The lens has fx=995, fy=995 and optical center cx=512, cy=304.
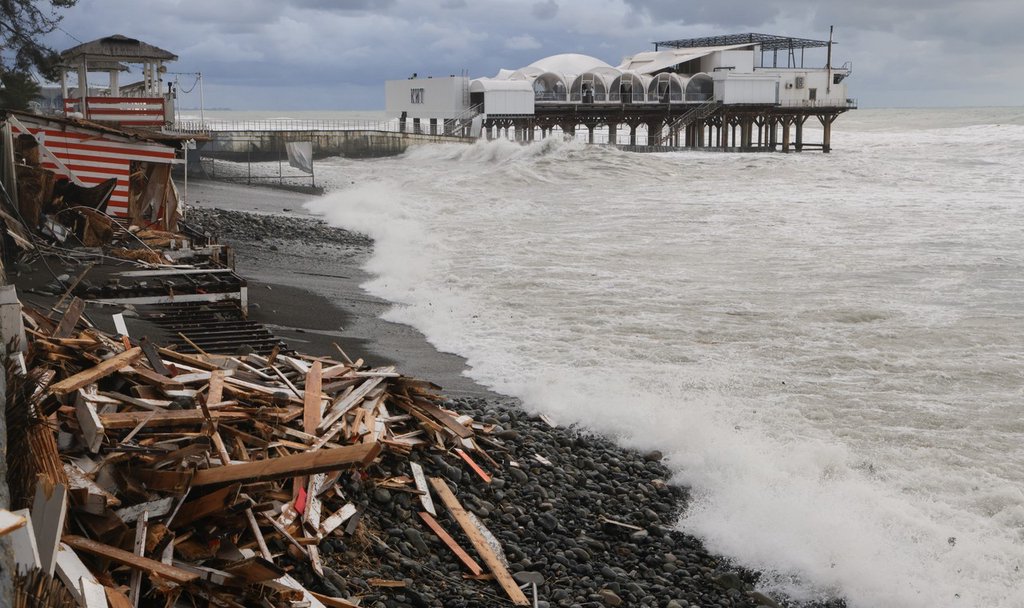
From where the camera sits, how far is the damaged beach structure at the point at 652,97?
217 feet

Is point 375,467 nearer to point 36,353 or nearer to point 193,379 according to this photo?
point 193,379

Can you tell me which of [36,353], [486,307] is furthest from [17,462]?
[486,307]

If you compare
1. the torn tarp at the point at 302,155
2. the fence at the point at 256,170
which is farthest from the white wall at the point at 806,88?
the torn tarp at the point at 302,155

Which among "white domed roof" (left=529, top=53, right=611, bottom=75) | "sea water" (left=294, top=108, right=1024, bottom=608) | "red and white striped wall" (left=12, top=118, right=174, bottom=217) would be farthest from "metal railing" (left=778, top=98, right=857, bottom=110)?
"red and white striped wall" (left=12, top=118, right=174, bottom=217)

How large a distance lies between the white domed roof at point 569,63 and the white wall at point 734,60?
930 centimetres

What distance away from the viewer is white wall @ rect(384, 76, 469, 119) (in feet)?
218

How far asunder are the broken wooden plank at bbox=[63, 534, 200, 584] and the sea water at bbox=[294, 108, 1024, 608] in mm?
4144

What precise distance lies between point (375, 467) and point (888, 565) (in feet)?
13.3

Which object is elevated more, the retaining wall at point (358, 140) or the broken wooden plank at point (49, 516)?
the retaining wall at point (358, 140)

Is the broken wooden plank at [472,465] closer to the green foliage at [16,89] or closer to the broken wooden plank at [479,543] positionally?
the broken wooden plank at [479,543]

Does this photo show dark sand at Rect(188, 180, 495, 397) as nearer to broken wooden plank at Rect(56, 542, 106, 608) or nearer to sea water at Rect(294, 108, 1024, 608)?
sea water at Rect(294, 108, 1024, 608)

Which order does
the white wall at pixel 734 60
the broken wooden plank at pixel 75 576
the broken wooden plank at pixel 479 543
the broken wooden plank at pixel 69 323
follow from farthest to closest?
1. the white wall at pixel 734 60
2. the broken wooden plank at pixel 69 323
3. the broken wooden plank at pixel 479 543
4. the broken wooden plank at pixel 75 576

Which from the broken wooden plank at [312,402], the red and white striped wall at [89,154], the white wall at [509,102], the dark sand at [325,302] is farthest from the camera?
the white wall at [509,102]

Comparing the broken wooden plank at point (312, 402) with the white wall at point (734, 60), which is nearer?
the broken wooden plank at point (312, 402)
